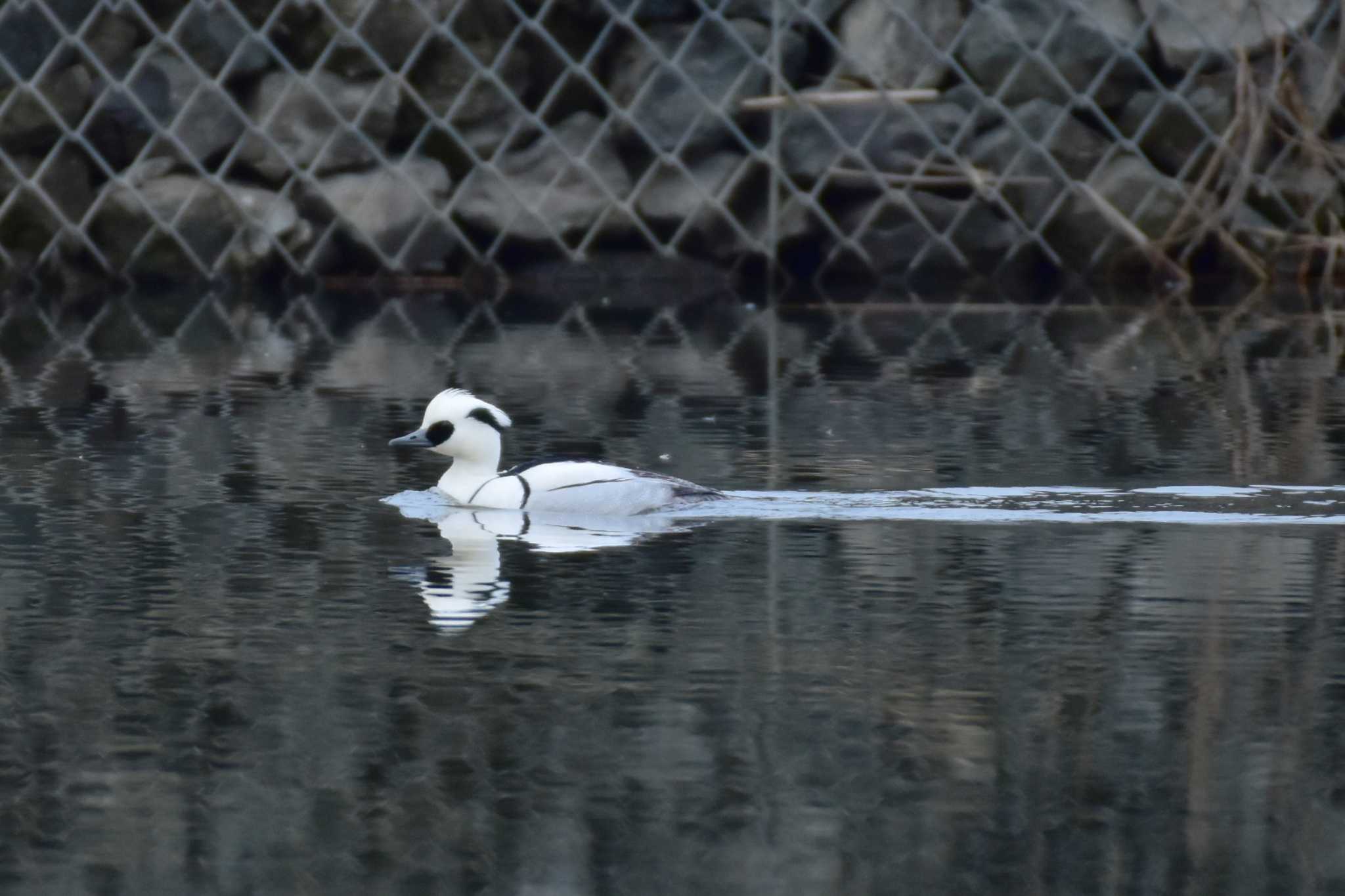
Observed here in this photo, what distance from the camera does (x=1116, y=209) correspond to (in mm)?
11875

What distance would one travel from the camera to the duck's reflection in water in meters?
4.41

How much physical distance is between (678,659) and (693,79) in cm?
824

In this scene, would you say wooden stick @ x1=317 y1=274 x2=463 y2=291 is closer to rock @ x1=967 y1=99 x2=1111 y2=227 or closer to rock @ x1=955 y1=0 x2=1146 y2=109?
rock @ x1=967 y1=99 x2=1111 y2=227

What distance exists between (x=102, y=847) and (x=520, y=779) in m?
0.52

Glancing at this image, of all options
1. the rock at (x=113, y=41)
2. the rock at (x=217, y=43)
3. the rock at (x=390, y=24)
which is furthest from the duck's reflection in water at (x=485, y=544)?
the rock at (x=113, y=41)

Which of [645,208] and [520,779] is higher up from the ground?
[645,208]

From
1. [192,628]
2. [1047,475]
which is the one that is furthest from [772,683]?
[1047,475]

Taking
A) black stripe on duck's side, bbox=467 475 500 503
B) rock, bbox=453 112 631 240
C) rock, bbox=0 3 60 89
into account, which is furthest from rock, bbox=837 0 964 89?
black stripe on duck's side, bbox=467 475 500 503

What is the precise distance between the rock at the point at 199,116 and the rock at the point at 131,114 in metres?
0.03

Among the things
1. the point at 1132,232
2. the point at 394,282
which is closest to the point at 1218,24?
the point at 1132,232

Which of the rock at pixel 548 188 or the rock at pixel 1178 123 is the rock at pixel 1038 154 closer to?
the rock at pixel 1178 123

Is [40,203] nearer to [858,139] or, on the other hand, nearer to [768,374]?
[858,139]

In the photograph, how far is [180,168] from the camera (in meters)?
12.1

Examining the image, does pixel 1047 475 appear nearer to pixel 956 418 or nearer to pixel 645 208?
pixel 956 418
